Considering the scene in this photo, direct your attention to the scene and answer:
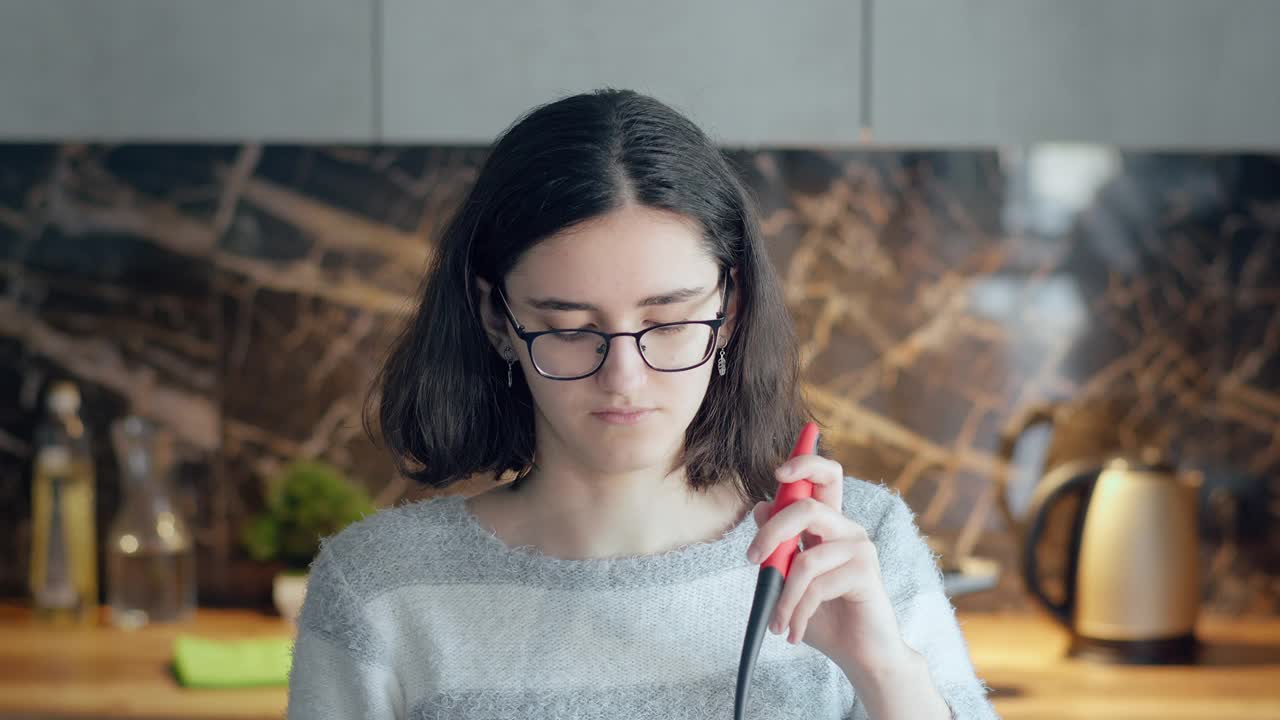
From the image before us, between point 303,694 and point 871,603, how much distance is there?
42 cm

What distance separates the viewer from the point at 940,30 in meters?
1.77

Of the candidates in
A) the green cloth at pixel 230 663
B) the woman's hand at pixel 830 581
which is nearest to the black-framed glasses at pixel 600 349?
the woman's hand at pixel 830 581

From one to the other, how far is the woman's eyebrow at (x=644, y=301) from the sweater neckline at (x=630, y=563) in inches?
7.7

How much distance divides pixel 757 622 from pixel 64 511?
1.56 m

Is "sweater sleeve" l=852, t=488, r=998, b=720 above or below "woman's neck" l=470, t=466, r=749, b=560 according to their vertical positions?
below

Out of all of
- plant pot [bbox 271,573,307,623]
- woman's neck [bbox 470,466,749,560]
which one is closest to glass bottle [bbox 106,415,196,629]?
plant pot [bbox 271,573,307,623]

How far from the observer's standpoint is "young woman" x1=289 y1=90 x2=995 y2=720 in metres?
0.86

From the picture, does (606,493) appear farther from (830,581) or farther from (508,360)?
(830,581)

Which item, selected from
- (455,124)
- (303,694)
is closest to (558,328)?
(303,694)

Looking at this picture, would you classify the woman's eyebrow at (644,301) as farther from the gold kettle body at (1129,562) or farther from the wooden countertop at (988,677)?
the gold kettle body at (1129,562)

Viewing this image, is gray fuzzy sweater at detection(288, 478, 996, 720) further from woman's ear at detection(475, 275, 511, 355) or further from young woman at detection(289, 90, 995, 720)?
woman's ear at detection(475, 275, 511, 355)

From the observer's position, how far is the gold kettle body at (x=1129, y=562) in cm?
175

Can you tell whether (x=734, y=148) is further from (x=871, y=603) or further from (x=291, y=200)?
(x=871, y=603)

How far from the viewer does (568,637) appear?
959 mm
